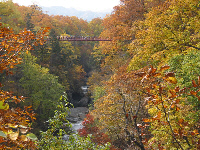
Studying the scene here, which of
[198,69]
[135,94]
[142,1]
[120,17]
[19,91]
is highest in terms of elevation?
[142,1]

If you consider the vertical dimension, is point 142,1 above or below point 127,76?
above

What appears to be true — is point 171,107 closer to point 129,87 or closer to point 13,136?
point 13,136

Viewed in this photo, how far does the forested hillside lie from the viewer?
2299mm

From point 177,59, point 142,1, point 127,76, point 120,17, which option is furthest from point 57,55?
point 177,59

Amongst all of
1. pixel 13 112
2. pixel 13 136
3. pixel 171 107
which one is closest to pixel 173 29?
pixel 171 107

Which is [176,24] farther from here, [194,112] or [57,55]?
[57,55]

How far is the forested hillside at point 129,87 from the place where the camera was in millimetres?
2299

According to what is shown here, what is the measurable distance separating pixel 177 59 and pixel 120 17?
1195 cm

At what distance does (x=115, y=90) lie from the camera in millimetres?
10422

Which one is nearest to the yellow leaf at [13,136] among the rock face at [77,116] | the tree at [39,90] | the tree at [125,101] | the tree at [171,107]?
the tree at [171,107]

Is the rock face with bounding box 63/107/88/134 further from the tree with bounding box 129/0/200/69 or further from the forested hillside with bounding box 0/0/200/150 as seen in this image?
the tree with bounding box 129/0/200/69

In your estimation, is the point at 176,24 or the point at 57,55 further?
the point at 57,55

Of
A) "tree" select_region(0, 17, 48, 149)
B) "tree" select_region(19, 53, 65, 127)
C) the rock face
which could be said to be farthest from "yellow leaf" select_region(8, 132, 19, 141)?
the rock face

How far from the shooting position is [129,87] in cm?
1015
